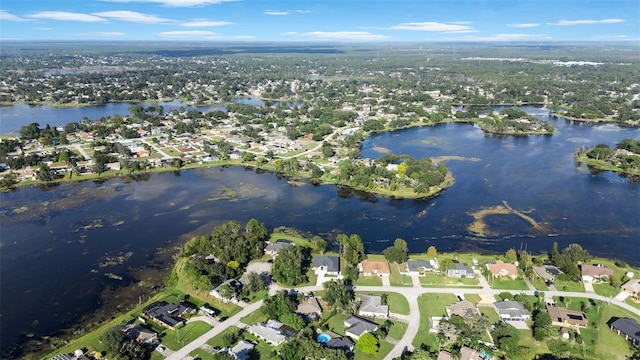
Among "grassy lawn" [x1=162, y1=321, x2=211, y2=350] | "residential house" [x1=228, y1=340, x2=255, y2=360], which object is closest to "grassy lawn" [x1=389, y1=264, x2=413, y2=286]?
A: "residential house" [x1=228, y1=340, x2=255, y2=360]

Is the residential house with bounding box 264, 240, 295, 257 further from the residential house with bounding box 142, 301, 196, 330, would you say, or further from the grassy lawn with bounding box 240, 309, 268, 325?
the residential house with bounding box 142, 301, 196, 330

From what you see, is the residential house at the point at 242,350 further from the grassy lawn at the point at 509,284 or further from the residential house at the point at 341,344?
the grassy lawn at the point at 509,284

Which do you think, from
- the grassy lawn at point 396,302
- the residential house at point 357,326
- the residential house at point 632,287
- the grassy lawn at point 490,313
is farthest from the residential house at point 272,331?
the residential house at point 632,287

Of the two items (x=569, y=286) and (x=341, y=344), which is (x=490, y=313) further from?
(x=341, y=344)

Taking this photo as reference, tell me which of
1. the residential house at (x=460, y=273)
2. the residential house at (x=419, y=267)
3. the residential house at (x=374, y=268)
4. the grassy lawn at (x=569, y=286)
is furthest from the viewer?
the residential house at (x=419, y=267)

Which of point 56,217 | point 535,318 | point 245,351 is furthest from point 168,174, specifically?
point 535,318
